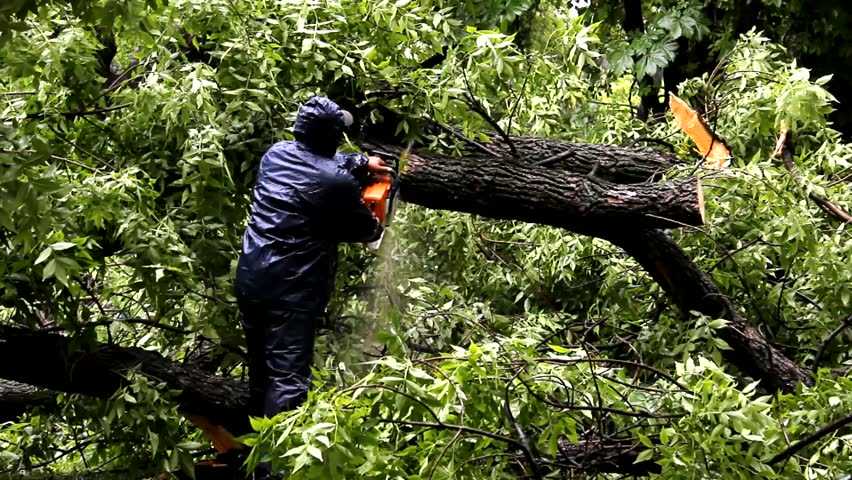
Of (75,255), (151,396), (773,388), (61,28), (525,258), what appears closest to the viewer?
(75,255)

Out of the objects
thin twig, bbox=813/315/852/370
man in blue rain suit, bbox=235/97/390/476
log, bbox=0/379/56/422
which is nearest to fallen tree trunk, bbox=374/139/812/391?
thin twig, bbox=813/315/852/370

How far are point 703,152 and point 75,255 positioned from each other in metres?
3.08

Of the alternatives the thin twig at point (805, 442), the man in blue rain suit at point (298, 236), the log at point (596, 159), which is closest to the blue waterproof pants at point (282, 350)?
the man in blue rain suit at point (298, 236)

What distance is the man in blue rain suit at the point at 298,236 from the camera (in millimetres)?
4098

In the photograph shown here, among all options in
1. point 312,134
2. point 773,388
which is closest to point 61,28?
point 312,134

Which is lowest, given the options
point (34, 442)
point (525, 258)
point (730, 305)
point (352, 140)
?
point (34, 442)

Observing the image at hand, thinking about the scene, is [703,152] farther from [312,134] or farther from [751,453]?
[751,453]

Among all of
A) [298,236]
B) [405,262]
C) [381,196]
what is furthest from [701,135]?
[298,236]

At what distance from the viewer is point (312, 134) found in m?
4.16

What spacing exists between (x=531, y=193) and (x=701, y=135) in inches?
46.1

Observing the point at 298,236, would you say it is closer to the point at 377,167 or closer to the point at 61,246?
the point at 377,167

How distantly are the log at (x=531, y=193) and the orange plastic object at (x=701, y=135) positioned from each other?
0.55 metres

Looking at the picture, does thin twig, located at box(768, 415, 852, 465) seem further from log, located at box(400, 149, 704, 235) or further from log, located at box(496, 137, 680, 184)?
log, located at box(496, 137, 680, 184)

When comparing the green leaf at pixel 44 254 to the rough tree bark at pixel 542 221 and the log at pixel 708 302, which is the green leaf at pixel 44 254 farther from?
the log at pixel 708 302
